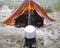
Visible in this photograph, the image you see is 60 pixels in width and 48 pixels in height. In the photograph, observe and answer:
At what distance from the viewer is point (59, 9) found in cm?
405

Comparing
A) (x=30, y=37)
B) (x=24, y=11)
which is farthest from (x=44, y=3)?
(x=30, y=37)

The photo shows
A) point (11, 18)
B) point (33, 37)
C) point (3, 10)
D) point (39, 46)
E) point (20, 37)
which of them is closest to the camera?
point (33, 37)

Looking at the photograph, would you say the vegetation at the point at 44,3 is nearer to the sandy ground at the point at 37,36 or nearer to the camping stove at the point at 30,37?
the sandy ground at the point at 37,36

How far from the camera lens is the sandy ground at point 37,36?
280 centimetres

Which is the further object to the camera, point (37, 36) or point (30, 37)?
point (37, 36)

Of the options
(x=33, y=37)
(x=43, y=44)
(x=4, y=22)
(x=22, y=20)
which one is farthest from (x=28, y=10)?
(x=33, y=37)

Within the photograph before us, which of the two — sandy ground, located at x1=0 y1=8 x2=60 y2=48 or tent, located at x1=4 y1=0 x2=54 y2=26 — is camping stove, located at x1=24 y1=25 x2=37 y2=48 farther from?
tent, located at x1=4 y1=0 x2=54 y2=26

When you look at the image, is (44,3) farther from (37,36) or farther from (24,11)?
(37,36)

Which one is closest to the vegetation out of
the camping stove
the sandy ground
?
the sandy ground

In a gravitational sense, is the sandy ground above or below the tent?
below

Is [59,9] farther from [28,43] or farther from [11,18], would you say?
[28,43]

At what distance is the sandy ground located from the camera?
9.18ft

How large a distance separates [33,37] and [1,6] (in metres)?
1.90

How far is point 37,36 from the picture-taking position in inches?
117
